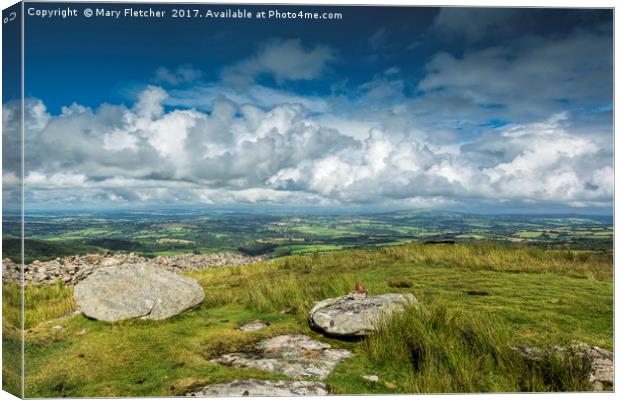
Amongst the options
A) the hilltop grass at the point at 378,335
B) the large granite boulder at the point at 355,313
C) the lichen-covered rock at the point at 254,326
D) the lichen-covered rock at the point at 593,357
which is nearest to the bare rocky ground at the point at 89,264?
Answer: the hilltop grass at the point at 378,335

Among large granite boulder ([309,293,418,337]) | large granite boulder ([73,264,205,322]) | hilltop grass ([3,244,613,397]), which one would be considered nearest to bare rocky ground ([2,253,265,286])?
Answer: large granite boulder ([73,264,205,322])

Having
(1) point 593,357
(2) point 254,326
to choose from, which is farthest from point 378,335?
(1) point 593,357

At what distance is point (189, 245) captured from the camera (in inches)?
555

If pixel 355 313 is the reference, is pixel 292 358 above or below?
below

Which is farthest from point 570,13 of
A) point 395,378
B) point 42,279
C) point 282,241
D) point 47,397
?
point 42,279

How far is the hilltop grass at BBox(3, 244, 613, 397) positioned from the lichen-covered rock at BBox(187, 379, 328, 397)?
11 centimetres

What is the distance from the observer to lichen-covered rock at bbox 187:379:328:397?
5.98 meters

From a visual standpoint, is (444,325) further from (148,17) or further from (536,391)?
(148,17)

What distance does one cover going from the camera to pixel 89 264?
502 inches

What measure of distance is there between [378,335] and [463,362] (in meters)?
1.13

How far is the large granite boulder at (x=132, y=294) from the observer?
25.5 feet

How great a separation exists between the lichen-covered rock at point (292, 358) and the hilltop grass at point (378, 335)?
15 centimetres

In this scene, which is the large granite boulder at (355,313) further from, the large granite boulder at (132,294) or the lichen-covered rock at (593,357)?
the large granite boulder at (132,294)

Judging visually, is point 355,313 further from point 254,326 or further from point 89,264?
point 89,264
